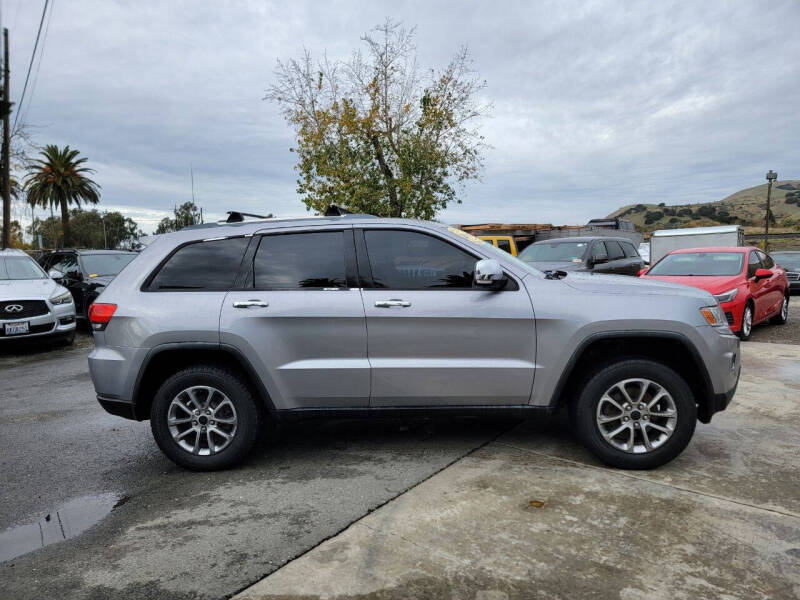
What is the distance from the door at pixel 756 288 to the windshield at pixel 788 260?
9.01m

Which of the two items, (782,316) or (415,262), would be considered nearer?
(415,262)

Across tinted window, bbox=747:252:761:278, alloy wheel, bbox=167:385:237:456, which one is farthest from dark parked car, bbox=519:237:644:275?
alloy wheel, bbox=167:385:237:456

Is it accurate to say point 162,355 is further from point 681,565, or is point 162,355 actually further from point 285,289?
point 681,565

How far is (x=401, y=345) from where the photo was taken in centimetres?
405

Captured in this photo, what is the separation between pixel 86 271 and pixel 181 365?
10.2 meters

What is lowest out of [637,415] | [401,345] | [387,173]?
[637,415]

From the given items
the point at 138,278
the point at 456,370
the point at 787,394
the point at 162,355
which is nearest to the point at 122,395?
the point at 162,355

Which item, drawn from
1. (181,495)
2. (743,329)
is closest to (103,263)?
(181,495)

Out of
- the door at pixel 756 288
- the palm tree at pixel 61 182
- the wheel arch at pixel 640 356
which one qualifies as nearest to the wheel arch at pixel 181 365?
the wheel arch at pixel 640 356

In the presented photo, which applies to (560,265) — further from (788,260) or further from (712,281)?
(788,260)

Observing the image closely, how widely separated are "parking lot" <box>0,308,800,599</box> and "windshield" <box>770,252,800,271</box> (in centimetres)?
1522

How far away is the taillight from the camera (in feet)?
13.7

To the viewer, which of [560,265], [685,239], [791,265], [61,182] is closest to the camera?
[560,265]

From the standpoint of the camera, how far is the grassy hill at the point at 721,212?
219 ft
